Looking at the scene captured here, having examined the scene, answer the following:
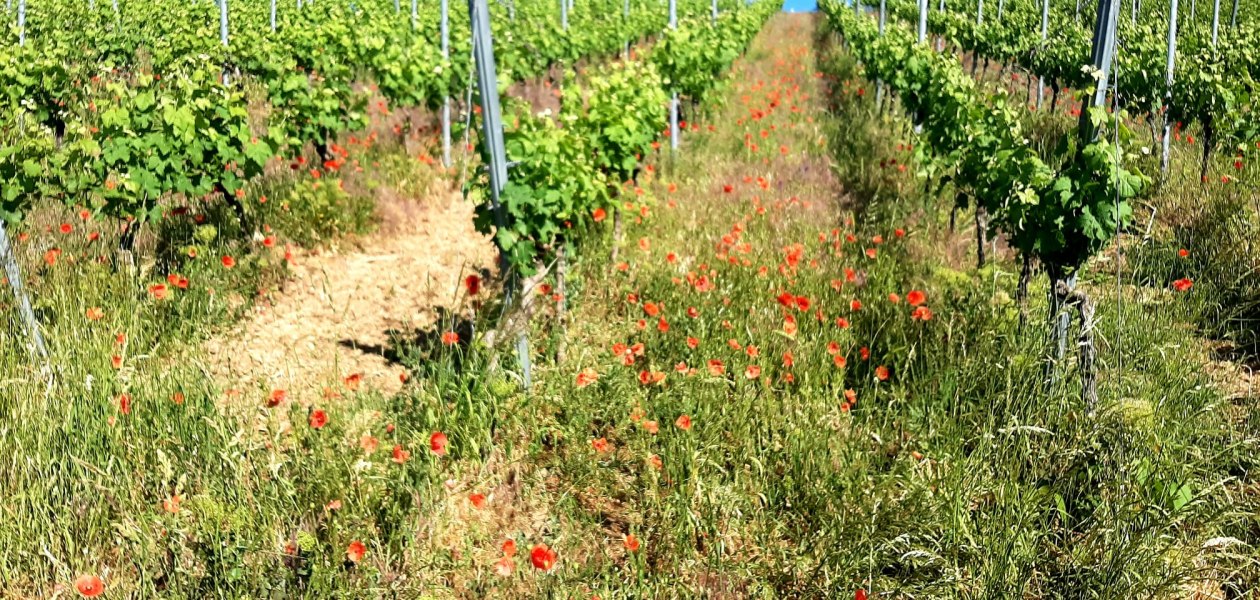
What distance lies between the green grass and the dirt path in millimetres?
219

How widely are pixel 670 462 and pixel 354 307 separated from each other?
2.70 meters

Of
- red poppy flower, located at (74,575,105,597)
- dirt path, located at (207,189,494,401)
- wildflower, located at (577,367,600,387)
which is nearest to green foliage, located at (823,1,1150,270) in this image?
wildflower, located at (577,367,600,387)

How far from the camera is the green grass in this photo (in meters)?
2.58

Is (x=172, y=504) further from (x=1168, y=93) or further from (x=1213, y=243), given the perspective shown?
(x=1168, y=93)

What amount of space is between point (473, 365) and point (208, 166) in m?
2.71

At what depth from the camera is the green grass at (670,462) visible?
2576 millimetres

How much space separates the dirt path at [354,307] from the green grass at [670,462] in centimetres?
22

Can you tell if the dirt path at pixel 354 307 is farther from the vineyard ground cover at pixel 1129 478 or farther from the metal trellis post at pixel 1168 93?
the metal trellis post at pixel 1168 93

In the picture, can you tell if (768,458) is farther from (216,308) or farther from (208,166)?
(208,166)

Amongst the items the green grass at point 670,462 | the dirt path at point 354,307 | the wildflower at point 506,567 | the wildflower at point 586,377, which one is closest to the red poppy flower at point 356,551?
the green grass at point 670,462

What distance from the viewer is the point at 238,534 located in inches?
96.5

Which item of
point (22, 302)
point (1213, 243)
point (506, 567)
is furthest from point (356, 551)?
point (1213, 243)

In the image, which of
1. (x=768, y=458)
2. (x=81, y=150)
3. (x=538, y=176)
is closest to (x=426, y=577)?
(x=768, y=458)

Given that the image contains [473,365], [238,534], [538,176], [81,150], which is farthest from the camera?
[81,150]
